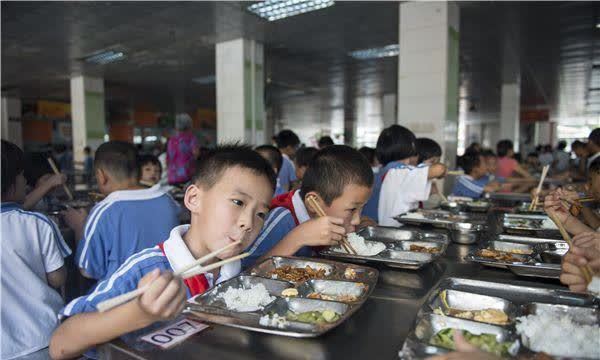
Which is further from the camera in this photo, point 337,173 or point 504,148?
point 504,148

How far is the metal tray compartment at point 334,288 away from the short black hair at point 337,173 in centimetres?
54

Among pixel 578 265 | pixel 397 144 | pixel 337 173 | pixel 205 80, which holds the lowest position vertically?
pixel 578 265

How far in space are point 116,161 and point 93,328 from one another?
167 cm

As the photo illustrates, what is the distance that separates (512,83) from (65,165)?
12571 millimetres

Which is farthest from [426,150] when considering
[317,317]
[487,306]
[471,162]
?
[317,317]

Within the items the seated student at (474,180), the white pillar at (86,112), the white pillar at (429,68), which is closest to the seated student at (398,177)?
the seated student at (474,180)

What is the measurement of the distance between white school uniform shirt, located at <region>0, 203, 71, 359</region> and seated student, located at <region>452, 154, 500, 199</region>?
3.74 metres

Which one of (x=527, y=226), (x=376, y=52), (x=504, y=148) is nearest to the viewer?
(x=527, y=226)

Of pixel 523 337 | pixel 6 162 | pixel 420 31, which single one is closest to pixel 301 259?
pixel 523 337

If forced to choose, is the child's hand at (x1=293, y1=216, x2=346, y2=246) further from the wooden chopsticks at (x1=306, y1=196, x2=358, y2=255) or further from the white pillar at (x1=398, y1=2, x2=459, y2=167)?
the white pillar at (x1=398, y1=2, x2=459, y2=167)

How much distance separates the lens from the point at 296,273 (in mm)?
1284

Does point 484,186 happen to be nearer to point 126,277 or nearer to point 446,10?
point 446,10

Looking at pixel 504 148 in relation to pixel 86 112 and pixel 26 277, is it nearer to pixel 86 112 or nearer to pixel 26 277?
pixel 26 277

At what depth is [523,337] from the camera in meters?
0.85
